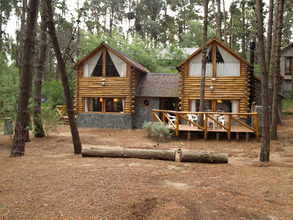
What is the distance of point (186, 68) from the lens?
17.0 m

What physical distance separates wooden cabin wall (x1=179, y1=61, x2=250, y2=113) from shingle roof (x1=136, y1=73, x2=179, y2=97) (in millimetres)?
1445

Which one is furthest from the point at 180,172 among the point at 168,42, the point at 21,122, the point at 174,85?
the point at 168,42

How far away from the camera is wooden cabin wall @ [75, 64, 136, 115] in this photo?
61.0 feet

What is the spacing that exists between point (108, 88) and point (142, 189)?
14.3 metres

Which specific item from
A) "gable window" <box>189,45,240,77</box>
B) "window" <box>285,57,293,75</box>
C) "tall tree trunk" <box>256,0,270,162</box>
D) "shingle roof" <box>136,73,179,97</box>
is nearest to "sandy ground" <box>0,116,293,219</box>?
"tall tree trunk" <box>256,0,270,162</box>

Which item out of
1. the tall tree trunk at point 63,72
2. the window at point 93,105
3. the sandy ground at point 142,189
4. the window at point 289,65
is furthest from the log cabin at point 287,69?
the tall tree trunk at point 63,72

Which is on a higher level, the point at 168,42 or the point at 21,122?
the point at 168,42

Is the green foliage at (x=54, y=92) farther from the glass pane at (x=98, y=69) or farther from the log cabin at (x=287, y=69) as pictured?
the log cabin at (x=287, y=69)

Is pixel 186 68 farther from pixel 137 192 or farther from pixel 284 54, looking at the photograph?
pixel 284 54

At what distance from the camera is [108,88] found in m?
18.8

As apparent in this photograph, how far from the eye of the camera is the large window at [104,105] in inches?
759

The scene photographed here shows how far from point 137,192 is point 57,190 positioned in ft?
5.03

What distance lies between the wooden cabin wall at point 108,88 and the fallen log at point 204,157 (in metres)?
11.0

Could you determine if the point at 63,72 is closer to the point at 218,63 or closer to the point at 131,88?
the point at 131,88
